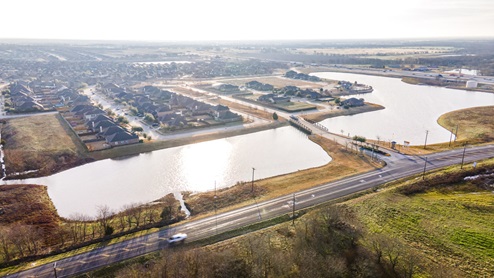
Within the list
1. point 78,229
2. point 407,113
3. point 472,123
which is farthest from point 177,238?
point 407,113

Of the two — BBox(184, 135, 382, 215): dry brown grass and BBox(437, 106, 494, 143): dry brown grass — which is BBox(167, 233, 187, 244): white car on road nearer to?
BBox(184, 135, 382, 215): dry brown grass

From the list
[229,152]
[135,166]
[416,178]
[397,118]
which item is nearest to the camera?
[416,178]

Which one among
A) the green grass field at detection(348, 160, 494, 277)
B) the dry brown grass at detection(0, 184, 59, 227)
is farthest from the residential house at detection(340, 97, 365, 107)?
the dry brown grass at detection(0, 184, 59, 227)

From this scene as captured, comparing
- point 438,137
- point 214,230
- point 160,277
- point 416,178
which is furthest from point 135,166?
point 438,137

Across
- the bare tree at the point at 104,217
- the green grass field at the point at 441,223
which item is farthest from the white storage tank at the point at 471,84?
the bare tree at the point at 104,217

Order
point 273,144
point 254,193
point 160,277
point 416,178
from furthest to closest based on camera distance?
1. point 273,144
2. point 416,178
3. point 254,193
4. point 160,277

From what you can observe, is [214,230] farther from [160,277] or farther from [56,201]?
[56,201]
